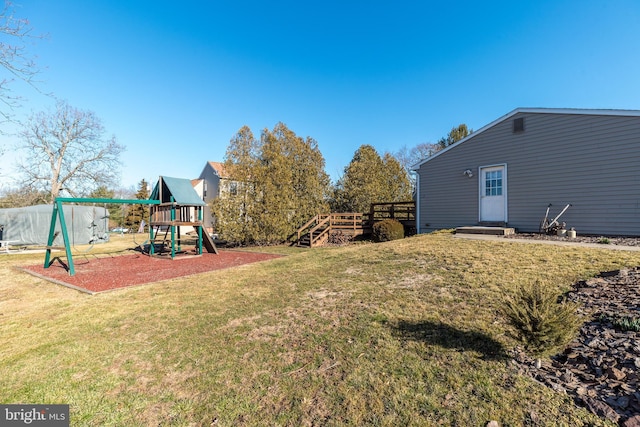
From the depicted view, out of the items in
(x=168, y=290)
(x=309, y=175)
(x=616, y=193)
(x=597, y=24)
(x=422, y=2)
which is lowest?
(x=168, y=290)

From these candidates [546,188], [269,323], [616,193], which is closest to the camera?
[269,323]

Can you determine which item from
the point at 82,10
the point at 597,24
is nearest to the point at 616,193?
the point at 597,24

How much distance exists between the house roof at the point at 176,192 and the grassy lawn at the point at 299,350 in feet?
21.6

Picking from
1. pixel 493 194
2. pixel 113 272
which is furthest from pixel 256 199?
pixel 493 194

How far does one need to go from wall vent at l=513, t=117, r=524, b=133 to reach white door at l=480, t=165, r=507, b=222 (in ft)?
4.66

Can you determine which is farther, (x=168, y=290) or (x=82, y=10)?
(x=82, y=10)

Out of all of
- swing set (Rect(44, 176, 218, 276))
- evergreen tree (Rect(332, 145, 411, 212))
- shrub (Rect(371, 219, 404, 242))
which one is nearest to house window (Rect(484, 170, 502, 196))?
shrub (Rect(371, 219, 404, 242))

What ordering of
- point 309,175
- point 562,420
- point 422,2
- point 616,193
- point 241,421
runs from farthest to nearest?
point 309,175, point 422,2, point 616,193, point 241,421, point 562,420

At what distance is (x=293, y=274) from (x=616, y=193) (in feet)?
33.6

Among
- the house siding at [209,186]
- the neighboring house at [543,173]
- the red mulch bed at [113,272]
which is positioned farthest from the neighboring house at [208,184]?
the neighboring house at [543,173]

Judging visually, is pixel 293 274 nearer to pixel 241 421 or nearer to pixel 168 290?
pixel 168 290

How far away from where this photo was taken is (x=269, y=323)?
13.6 feet

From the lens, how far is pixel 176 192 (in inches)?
497
